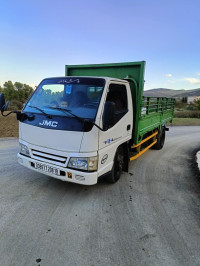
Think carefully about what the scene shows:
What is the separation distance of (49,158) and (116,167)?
1.43 metres

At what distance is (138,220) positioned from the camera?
2.74 meters

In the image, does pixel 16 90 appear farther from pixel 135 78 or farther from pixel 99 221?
pixel 99 221

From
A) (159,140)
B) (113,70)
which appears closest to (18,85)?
(159,140)

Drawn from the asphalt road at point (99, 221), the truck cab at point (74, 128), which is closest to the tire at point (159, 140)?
the asphalt road at point (99, 221)

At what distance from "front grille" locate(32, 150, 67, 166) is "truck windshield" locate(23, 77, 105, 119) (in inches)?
27.1

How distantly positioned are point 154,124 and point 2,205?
14.7 ft

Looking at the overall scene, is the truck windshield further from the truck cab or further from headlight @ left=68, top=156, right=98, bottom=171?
headlight @ left=68, top=156, right=98, bottom=171

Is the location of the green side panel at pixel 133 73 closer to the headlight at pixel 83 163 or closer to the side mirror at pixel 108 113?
the side mirror at pixel 108 113

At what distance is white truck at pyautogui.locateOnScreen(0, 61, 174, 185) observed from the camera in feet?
9.20

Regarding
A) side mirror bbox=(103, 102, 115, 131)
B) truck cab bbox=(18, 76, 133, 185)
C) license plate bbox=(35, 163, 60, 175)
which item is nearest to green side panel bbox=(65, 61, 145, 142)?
truck cab bbox=(18, 76, 133, 185)

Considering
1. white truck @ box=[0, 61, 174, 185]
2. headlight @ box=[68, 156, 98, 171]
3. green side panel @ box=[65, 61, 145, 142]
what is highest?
green side panel @ box=[65, 61, 145, 142]

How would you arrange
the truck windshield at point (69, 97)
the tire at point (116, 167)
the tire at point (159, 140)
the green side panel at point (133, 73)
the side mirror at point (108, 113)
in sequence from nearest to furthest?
the side mirror at point (108, 113) < the truck windshield at point (69, 97) < the tire at point (116, 167) < the green side panel at point (133, 73) < the tire at point (159, 140)

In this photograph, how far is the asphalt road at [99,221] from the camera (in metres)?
2.10

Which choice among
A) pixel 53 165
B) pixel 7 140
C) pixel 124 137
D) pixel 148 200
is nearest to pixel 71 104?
pixel 53 165
